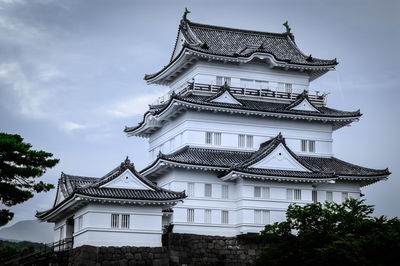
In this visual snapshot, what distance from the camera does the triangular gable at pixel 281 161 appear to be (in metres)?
41.0

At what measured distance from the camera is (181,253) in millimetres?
36938

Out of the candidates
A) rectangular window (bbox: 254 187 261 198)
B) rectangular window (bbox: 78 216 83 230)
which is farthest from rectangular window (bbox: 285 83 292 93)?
rectangular window (bbox: 78 216 83 230)

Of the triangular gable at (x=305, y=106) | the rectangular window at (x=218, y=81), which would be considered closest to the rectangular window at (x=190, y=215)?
the rectangular window at (x=218, y=81)

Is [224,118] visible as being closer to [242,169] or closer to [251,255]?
[242,169]

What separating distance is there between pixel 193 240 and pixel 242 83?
45.5 ft

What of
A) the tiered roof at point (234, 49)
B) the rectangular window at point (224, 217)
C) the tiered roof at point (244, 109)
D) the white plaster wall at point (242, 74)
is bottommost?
the rectangular window at point (224, 217)

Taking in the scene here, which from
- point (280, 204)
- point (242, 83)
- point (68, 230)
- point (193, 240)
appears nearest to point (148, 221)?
point (193, 240)

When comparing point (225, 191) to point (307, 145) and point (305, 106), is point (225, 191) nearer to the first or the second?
point (307, 145)

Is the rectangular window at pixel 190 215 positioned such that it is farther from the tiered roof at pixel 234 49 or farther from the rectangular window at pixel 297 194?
the tiered roof at pixel 234 49

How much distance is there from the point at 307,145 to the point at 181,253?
14.0 m

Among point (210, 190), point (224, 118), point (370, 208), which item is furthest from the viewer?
point (224, 118)

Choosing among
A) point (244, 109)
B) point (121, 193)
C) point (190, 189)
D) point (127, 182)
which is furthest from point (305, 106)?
point (121, 193)

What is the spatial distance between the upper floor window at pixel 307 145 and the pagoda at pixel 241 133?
74mm

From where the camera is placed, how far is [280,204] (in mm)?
40531
